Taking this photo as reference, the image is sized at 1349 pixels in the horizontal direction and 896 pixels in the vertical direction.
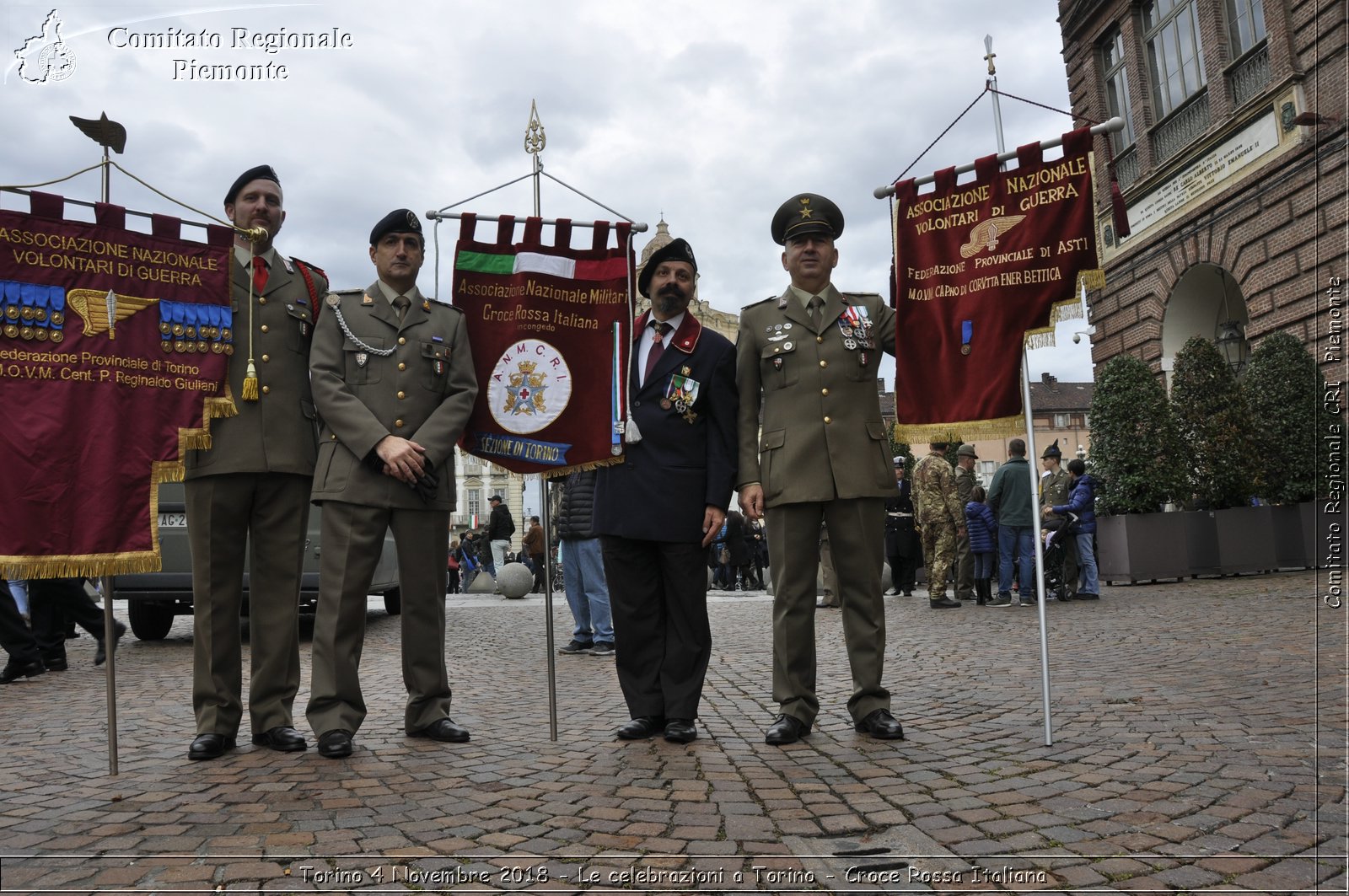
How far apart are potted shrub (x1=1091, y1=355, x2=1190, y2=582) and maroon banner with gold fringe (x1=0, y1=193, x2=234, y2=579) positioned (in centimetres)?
1246

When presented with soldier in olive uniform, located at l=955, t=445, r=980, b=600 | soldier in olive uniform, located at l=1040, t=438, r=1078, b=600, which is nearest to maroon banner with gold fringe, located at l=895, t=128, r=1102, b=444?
soldier in olive uniform, located at l=1040, t=438, r=1078, b=600

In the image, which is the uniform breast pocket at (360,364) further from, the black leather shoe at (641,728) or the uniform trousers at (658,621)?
the black leather shoe at (641,728)

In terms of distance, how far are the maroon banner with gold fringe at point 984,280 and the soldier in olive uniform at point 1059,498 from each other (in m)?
8.27

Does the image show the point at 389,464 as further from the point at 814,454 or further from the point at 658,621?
the point at 814,454

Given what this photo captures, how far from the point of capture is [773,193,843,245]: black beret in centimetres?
486

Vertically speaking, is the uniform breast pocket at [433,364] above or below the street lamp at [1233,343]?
below

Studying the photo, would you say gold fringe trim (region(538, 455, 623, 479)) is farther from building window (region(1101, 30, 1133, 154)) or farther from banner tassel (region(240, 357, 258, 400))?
building window (region(1101, 30, 1133, 154))

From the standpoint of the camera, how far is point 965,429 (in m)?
4.70

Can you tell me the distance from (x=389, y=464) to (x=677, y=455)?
1305 mm

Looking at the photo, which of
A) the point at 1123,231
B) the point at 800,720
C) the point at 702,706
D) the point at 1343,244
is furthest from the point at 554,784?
the point at 1343,244

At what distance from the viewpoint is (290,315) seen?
478 centimetres

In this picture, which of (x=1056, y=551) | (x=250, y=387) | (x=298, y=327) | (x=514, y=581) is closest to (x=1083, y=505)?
(x=1056, y=551)

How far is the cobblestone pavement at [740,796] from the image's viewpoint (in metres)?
2.76

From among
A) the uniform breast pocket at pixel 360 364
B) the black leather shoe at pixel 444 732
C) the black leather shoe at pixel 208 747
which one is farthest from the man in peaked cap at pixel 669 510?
the black leather shoe at pixel 208 747
